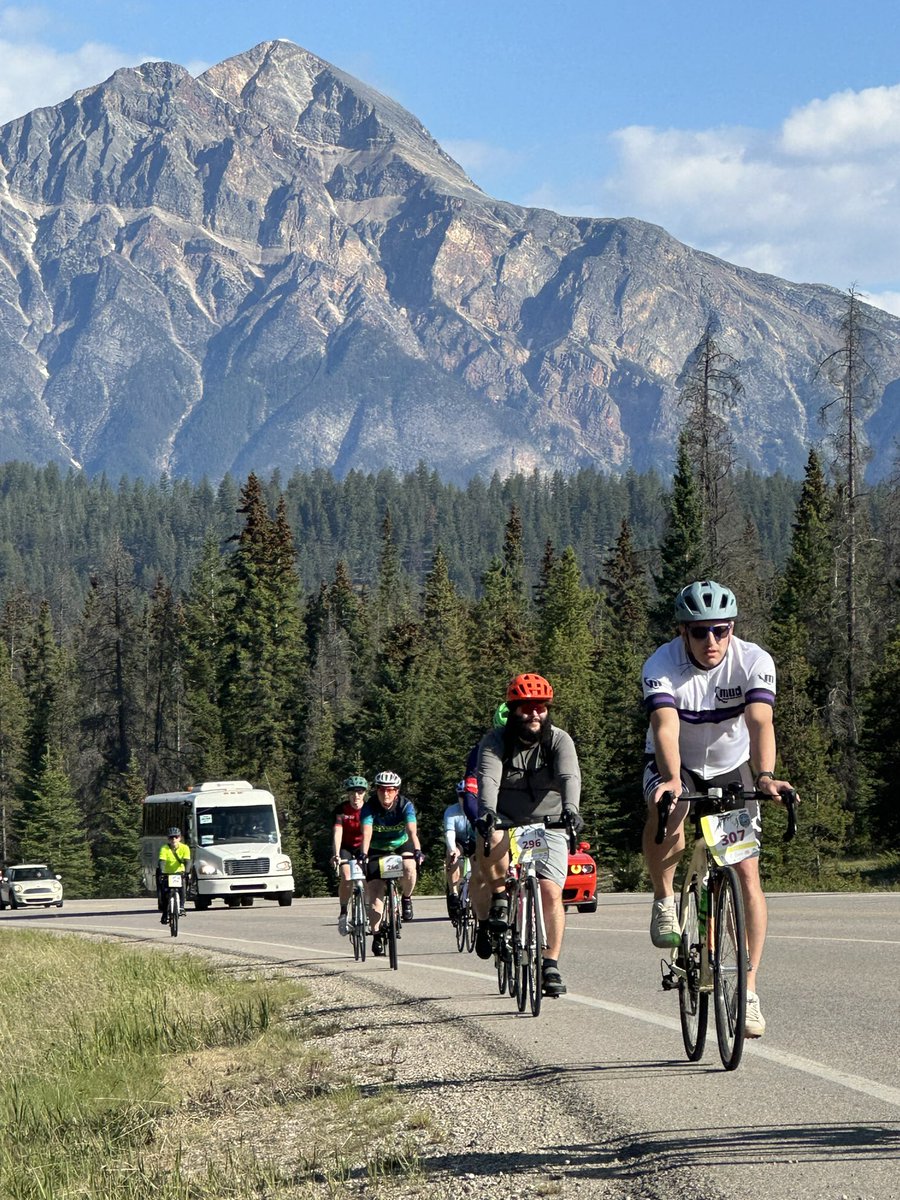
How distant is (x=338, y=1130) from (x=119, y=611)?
99.2 metres

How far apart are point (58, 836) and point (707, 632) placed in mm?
84658

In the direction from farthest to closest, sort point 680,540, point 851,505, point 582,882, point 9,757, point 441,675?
point 9,757
point 441,675
point 680,540
point 851,505
point 582,882

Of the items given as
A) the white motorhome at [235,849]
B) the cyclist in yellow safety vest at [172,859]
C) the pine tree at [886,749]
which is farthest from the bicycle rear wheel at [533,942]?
the pine tree at [886,749]

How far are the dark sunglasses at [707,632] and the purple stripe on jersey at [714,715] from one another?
330 millimetres

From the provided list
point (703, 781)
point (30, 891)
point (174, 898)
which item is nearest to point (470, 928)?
point (703, 781)

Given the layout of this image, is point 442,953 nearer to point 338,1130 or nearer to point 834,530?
point 338,1130

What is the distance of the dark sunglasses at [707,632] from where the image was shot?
8016 millimetres

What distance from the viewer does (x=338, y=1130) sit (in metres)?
8.22

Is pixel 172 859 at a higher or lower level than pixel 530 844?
lower

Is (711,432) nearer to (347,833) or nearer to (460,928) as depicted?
(347,833)

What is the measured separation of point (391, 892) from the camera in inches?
636

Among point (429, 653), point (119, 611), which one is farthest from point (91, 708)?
point (429, 653)

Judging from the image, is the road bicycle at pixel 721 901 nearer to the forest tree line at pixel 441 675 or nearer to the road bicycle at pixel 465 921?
the road bicycle at pixel 465 921

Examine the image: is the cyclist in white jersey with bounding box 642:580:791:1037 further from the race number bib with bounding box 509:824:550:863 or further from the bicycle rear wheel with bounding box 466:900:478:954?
the bicycle rear wheel with bounding box 466:900:478:954
